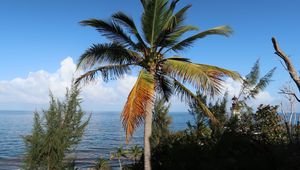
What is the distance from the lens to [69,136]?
28.0 m

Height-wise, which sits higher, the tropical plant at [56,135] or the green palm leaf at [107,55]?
the green palm leaf at [107,55]

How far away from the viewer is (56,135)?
2745 centimetres

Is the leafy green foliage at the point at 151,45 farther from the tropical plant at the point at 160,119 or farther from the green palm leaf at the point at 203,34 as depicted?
the tropical plant at the point at 160,119

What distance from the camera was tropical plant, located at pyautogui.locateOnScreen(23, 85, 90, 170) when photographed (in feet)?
89.9

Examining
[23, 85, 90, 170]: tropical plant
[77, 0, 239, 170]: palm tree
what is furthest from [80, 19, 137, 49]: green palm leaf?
[23, 85, 90, 170]: tropical plant

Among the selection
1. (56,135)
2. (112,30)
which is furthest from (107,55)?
(56,135)

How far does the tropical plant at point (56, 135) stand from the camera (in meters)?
27.4

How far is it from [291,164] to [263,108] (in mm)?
16060

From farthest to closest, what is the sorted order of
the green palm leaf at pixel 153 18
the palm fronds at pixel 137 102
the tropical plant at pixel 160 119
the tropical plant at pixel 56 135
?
the tropical plant at pixel 160 119, the tropical plant at pixel 56 135, the green palm leaf at pixel 153 18, the palm fronds at pixel 137 102

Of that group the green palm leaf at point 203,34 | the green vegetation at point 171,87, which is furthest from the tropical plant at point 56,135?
the green palm leaf at point 203,34

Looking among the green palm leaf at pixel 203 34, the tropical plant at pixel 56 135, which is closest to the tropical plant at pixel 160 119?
the tropical plant at pixel 56 135

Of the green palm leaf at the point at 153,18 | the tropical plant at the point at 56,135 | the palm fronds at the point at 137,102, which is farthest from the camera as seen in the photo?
the tropical plant at the point at 56,135

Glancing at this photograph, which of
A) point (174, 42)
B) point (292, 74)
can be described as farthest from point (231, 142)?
point (292, 74)

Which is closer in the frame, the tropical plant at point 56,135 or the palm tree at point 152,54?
the palm tree at point 152,54
